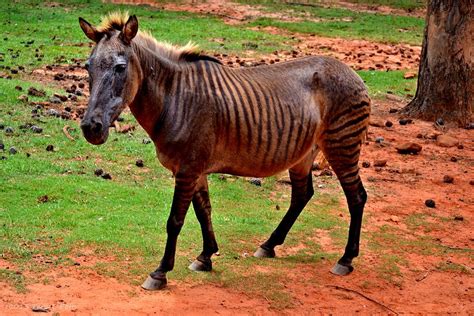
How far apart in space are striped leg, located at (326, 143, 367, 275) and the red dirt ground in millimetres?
150

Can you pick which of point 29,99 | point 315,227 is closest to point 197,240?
point 315,227

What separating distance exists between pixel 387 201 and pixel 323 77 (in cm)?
309

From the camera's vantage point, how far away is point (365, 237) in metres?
8.41

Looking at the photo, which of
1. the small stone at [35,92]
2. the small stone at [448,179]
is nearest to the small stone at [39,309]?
the small stone at [448,179]

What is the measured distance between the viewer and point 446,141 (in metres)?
12.6

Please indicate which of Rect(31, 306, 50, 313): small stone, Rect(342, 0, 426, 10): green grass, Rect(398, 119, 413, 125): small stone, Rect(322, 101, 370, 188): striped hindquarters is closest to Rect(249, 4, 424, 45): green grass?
Rect(342, 0, 426, 10): green grass

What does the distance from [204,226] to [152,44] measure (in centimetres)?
172

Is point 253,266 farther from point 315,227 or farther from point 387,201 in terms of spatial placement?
point 387,201

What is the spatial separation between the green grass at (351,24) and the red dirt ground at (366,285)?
13377 millimetres

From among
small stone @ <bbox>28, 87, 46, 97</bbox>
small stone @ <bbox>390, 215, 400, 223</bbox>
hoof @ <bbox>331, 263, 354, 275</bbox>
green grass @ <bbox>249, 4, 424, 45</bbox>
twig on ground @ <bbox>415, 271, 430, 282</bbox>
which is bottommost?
twig on ground @ <bbox>415, 271, 430, 282</bbox>

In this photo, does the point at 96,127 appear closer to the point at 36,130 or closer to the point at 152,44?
the point at 152,44

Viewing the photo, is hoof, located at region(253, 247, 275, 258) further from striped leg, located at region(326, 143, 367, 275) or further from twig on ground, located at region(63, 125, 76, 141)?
twig on ground, located at region(63, 125, 76, 141)

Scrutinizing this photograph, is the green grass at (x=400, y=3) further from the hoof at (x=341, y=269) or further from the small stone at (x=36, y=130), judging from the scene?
the hoof at (x=341, y=269)

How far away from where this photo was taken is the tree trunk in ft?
44.5
